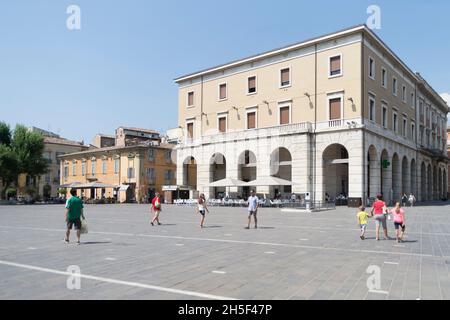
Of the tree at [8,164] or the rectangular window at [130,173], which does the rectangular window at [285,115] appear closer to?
the rectangular window at [130,173]

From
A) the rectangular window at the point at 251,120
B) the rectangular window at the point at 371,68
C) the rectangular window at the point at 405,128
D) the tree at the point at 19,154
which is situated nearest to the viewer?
the rectangular window at the point at 371,68

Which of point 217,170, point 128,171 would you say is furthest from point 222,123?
point 128,171

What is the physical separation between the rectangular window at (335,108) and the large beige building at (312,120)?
3.7 inches

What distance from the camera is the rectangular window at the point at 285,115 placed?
41.4 m

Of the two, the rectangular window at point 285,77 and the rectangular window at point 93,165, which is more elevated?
the rectangular window at point 285,77

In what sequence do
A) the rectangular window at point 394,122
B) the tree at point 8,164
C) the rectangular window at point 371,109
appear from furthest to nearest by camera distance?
the tree at point 8,164
the rectangular window at point 394,122
the rectangular window at point 371,109

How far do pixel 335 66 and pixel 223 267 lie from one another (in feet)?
111

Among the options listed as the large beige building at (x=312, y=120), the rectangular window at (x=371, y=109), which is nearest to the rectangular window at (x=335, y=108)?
the large beige building at (x=312, y=120)

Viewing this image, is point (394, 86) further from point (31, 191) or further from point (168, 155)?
point (31, 191)

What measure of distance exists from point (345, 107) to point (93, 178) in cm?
4073

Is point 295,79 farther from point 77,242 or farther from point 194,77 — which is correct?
point 77,242

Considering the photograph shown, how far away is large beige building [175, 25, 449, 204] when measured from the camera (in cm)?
3719
